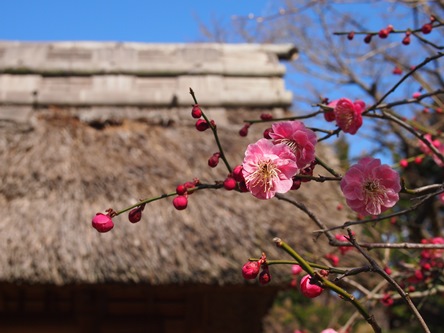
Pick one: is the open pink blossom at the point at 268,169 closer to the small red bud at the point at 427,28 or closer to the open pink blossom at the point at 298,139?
the open pink blossom at the point at 298,139

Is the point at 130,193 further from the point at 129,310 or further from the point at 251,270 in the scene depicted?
the point at 251,270

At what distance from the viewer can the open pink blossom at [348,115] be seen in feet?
3.60

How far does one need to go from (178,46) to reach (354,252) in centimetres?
213

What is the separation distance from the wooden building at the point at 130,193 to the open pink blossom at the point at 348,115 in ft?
3.96

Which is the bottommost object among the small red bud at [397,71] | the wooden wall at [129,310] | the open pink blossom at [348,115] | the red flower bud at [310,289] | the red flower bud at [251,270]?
the red flower bud at [310,289]

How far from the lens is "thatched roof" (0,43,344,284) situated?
246 centimetres

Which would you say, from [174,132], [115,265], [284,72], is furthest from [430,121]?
[115,265]

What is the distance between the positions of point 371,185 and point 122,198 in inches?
77.1

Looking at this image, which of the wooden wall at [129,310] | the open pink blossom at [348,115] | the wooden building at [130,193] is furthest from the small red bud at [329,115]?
the wooden wall at [129,310]

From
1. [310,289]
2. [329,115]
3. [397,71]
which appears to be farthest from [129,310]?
[310,289]

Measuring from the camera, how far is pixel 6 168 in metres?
2.88

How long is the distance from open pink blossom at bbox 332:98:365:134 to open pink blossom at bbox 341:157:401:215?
0.18 meters

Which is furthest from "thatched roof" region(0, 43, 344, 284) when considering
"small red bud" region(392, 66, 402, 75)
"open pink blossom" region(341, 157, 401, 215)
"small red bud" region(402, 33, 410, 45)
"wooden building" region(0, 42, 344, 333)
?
"open pink blossom" region(341, 157, 401, 215)

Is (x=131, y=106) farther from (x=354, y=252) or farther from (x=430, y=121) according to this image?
(x=430, y=121)
